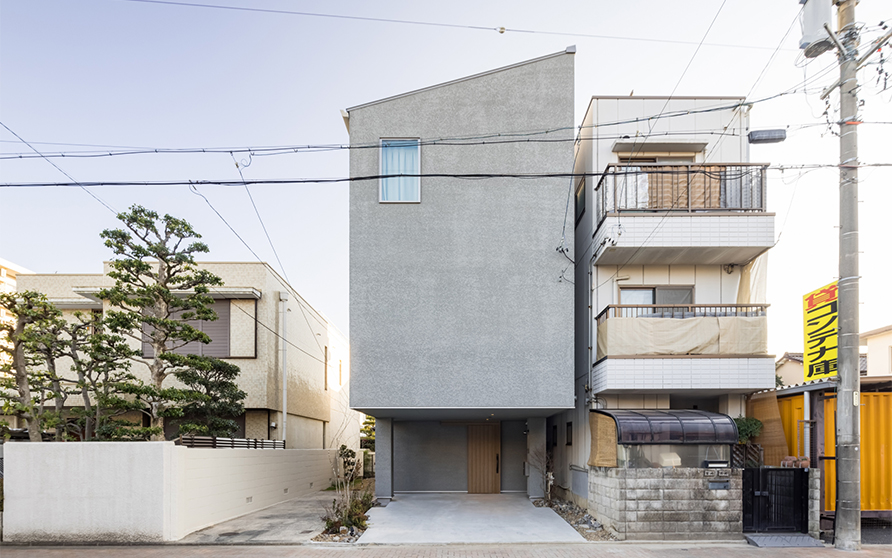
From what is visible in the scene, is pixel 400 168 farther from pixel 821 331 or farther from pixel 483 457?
pixel 483 457

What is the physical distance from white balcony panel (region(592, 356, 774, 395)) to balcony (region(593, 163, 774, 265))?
7.76ft

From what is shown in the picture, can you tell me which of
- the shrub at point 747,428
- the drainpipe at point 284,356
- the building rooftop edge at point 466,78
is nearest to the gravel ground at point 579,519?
the shrub at point 747,428

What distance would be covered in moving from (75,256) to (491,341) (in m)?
14.7

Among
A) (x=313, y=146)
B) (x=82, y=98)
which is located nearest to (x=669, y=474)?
(x=313, y=146)

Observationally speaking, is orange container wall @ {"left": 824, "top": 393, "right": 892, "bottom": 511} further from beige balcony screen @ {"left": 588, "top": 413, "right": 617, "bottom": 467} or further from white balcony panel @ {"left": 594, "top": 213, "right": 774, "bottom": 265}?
beige balcony screen @ {"left": 588, "top": 413, "right": 617, "bottom": 467}

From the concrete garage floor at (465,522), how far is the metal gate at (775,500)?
3.23 meters

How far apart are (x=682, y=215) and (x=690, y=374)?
11.0 feet

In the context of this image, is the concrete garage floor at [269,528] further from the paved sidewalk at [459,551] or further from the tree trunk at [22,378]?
the tree trunk at [22,378]

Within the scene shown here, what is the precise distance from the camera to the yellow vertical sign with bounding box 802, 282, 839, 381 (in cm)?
1043

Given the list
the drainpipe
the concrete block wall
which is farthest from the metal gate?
the drainpipe

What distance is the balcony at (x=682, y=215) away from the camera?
497 inches

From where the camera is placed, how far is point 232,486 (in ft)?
45.0

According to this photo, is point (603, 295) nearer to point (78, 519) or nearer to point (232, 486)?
point (232, 486)

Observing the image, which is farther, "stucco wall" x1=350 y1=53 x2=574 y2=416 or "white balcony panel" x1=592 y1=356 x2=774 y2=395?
"stucco wall" x1=350 y1=53 x2=574 y2=416
